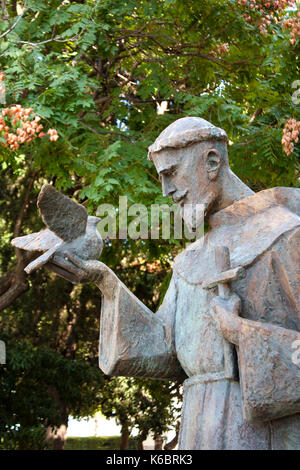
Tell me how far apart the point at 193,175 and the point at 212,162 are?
0.12 meters

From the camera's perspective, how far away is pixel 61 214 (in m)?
3.22

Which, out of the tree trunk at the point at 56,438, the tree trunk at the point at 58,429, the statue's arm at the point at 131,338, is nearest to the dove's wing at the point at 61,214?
the statue's arm at the point at 131,338

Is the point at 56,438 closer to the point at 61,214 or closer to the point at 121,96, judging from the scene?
the point at 121,96

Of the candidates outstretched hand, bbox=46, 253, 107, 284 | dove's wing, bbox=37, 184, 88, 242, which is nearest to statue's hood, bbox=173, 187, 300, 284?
outstretched hand, bbox=46, 253, 107, 284

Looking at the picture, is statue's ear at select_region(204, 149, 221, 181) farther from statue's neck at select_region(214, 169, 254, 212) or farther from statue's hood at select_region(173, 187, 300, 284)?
statue's hood at select_region(173, 187, 300, 284)

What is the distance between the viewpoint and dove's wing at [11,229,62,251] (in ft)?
11.1

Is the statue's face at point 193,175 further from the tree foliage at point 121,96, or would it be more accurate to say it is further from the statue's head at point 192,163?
the tree foliage at point 121,96

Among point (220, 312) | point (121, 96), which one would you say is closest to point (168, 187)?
point (220, 312)

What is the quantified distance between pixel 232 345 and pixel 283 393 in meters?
0.34

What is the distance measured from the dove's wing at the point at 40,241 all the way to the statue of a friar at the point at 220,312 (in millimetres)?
135

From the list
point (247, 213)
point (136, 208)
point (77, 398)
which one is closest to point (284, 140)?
point (136, 208)

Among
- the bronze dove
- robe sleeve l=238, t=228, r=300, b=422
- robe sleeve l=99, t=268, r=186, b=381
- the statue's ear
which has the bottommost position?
robe sleeve l=99, t=268, r=186, b=381

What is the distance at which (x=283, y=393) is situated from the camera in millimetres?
2953
